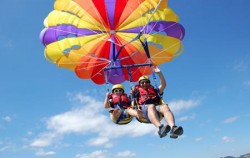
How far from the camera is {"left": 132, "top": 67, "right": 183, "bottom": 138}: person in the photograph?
6.99 m

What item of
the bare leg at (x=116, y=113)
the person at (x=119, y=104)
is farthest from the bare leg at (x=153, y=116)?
the bare leg at (x=116, y=113)

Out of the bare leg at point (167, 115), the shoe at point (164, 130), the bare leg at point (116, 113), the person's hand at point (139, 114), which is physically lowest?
the shoe at point (164, 130)

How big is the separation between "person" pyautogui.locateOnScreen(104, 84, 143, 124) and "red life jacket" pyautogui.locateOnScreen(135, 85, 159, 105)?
0.37 metres

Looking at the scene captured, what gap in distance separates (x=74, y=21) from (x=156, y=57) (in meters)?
3.29

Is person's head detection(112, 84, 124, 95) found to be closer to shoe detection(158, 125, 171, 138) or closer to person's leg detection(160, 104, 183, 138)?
person's leg detection(160, 104, 183, 138)

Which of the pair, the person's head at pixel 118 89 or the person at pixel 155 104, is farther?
the person's head at pixel 118 89

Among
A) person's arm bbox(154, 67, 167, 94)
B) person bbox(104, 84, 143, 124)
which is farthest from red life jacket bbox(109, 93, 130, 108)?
person's arm bbox(154, 67, 167, 94)

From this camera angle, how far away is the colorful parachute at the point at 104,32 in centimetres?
1182

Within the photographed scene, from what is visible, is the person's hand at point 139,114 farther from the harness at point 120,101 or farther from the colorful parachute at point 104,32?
the colorful parachute at point 104,32

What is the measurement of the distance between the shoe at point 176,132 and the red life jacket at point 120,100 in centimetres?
280

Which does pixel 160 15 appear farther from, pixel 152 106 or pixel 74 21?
pixel 152 106

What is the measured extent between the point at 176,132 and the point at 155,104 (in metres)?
1.78

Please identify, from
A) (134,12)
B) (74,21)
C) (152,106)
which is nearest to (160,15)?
(134,12)

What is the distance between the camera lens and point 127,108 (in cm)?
915
